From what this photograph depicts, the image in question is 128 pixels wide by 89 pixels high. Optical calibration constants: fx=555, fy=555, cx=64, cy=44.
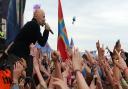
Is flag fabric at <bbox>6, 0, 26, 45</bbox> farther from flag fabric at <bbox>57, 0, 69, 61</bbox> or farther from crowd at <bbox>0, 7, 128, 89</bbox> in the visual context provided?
crowd at <bbox>0, 7, 128, 89</bbox>

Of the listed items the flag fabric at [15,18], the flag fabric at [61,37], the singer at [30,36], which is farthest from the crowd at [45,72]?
the flag fabric at [61,37]

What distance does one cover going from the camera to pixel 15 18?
1244cm

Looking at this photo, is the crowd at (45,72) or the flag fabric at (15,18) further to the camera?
the flag fabric at (15,18)

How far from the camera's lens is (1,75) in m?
6.43

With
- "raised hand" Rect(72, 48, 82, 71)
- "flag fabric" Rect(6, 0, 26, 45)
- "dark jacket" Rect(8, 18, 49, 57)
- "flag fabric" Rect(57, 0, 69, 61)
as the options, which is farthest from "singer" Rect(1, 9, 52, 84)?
"flag fabric" Rect(57, 0, 69, 61)

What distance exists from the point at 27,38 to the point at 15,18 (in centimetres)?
493

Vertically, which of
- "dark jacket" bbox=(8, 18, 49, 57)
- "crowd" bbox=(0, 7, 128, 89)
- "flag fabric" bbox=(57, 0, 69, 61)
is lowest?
"crowd" bbox=(0, 7, 128, 89)

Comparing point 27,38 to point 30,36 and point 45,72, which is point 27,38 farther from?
point 45,72

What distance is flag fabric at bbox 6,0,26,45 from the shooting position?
11.6 meters

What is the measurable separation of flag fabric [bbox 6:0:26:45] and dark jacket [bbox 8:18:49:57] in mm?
3621

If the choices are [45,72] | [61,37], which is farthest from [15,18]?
[45,72]

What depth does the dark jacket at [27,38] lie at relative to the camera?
292 inches

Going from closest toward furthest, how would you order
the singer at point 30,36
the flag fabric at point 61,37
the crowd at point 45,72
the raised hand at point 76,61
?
1. the raised hand at point 76,61
2. the crowd at point 45,72
3. the singer at point 30,36
4. the flag fabric at point 61,37

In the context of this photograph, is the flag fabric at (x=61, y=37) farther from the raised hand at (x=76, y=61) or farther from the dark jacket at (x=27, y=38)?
the raised hand at (x=76, y=61)
